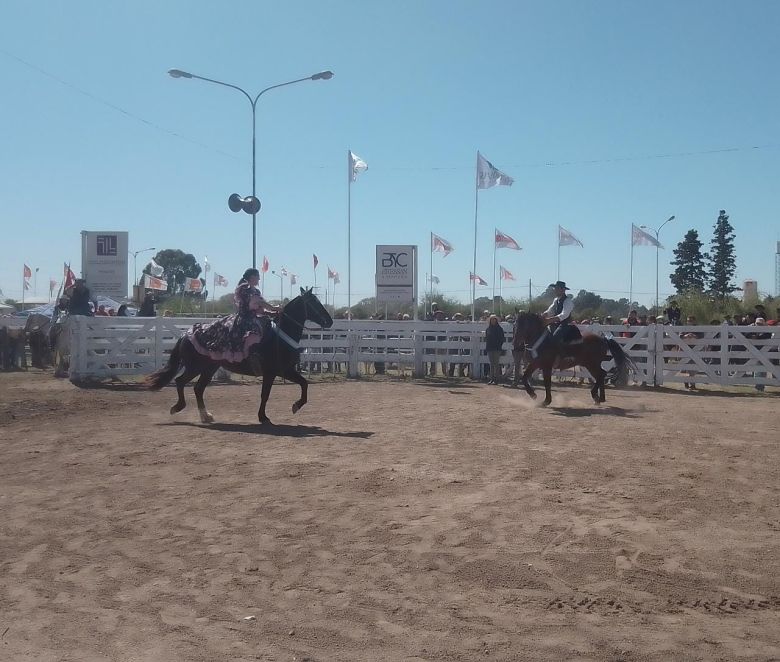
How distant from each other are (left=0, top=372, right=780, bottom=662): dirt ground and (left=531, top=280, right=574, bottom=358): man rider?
13.3 feet

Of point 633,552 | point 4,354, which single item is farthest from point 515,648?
point 4,354

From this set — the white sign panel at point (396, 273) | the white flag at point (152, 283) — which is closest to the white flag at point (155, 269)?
A: the white flag at point (152, 283)

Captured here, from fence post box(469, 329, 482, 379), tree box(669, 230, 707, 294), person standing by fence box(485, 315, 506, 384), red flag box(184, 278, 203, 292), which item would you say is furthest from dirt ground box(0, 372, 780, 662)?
tree box(669, 230, 707, 294)

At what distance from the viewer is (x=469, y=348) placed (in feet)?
81.3

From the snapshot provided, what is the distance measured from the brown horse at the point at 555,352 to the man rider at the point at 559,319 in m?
0.09

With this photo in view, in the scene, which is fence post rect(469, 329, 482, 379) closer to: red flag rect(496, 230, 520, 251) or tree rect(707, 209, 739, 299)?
red flag rect(496, 230, 520, 251)

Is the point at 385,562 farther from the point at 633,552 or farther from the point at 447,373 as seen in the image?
the point at 447,373

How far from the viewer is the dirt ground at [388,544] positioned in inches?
194

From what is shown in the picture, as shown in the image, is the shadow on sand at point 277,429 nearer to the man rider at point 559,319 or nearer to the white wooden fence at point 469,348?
the man rider at point 559,319

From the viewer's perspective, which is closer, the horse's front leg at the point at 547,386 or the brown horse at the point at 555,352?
the horse's front leg at the point at 547,386

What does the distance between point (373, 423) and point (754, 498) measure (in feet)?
22.4

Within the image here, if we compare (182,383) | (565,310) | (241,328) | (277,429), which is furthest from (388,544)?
(565,310)

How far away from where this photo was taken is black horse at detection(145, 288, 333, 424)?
44.7 ft

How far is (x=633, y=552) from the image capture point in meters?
6.46
